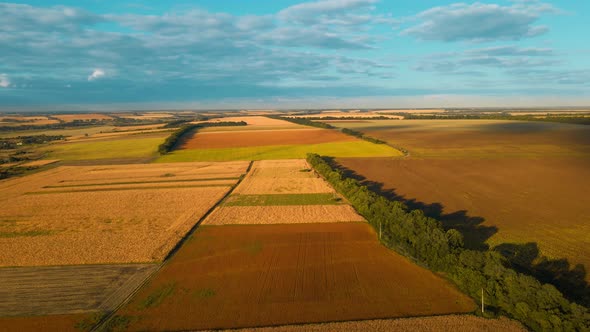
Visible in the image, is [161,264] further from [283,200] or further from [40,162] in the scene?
[40,162]

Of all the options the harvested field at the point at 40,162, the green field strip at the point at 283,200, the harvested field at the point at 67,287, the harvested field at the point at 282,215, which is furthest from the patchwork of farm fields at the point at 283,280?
the harvested field at the point at 40,162

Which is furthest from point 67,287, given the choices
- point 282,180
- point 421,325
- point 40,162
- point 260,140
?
point 260,140

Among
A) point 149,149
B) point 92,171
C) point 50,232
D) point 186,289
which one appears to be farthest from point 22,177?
point 186,289

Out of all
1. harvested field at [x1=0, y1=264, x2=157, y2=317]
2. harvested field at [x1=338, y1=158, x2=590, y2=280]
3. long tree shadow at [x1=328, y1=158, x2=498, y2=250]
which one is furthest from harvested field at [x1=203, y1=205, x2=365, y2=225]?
harvested field at [x1=0, y1=264, x2=157, y2=317]

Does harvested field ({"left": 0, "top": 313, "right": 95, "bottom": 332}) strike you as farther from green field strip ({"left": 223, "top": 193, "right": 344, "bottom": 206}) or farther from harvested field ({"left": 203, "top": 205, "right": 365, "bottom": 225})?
green field strip ({"left": 223, "top": 193, "right": 344, "bottom": 206})

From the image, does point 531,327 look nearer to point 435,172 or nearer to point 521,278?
point 521,278
